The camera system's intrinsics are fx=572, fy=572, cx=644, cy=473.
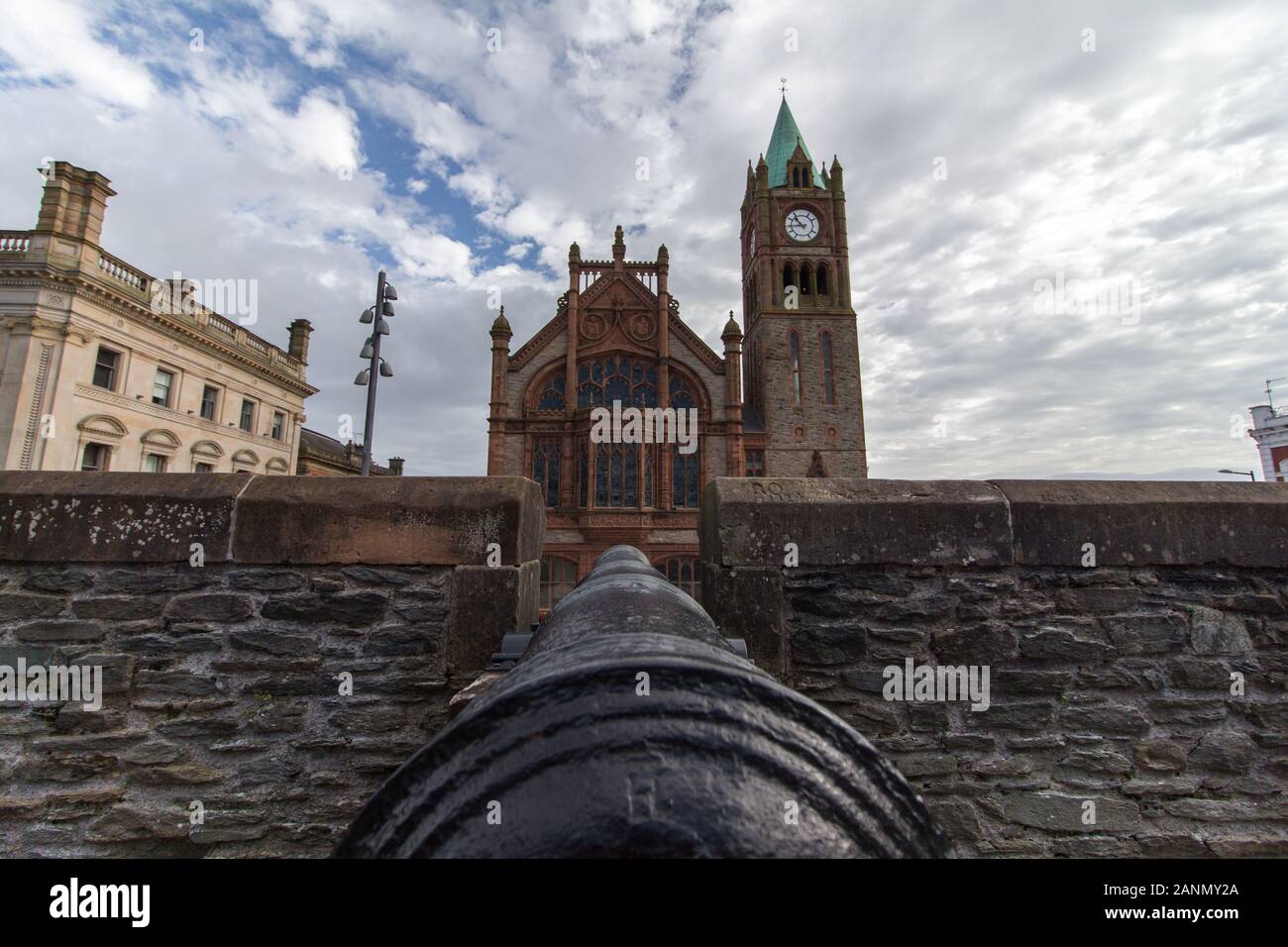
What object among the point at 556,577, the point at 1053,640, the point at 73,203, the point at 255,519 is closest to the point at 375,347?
the point at 255,519

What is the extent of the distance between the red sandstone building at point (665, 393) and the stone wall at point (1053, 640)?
68.8 feet

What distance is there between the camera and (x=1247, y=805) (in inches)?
110

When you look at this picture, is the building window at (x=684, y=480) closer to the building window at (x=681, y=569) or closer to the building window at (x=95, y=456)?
the building window at (x=681, y=569)

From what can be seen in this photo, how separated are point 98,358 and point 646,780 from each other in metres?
29.0

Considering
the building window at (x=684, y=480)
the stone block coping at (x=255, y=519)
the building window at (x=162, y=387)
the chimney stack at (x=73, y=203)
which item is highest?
the chimney stack at (x=73, y=203)

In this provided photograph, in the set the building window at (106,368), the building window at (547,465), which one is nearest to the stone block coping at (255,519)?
the building window at (547,465)

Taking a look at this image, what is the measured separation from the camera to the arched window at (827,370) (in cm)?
2789

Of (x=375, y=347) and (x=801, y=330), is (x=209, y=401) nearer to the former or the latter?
(x=375, y=347)

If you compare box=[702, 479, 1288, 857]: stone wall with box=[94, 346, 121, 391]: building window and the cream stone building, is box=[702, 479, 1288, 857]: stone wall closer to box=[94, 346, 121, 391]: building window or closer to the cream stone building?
the cream stone building

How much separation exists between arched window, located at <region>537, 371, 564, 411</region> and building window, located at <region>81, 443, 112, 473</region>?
53.0 ft

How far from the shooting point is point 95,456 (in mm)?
21016

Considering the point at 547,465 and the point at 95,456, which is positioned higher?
the point at 547,465
